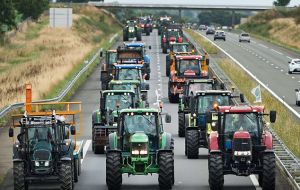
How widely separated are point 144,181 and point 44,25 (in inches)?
4445

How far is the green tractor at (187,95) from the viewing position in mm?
37656

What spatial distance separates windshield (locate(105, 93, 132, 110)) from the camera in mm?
34969

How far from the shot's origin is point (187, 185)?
2727cm

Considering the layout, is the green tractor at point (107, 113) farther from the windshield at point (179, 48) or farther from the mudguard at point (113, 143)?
the windshield at point (179, 48)

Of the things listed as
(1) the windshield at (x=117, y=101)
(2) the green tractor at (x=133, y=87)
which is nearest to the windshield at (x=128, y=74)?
(2) the green tractor at (x=133, y=87)

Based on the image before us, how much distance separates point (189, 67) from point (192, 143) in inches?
898

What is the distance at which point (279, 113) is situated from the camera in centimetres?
4494

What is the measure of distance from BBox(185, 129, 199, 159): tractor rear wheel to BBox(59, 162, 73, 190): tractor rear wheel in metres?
7.31

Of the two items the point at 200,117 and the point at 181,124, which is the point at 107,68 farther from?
the point at 200,117

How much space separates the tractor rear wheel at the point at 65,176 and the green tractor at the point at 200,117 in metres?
7.21

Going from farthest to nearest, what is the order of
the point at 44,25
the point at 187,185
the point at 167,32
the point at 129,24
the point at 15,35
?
the point at 44,25 → the point at 15,35 → the point at 129,24 → the point at 167,32 → the point at 187,185

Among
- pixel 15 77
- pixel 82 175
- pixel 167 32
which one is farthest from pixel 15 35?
pixel 82 175

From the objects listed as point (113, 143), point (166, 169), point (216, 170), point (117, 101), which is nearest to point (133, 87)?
point (117, 101)

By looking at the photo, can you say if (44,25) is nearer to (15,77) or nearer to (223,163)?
(15,77)
